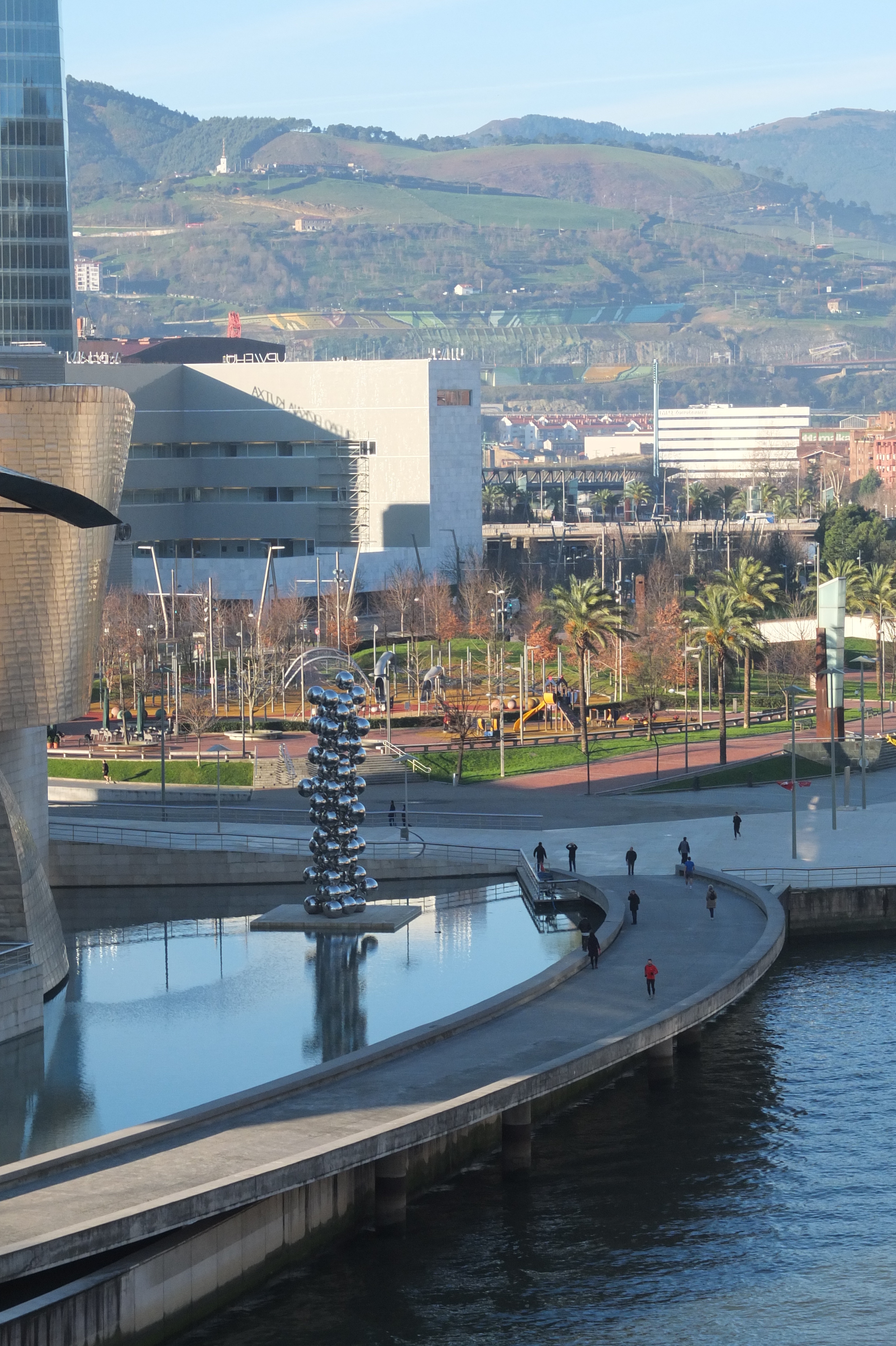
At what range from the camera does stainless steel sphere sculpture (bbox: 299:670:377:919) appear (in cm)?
5166

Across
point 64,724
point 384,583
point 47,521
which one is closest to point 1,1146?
point 47,521

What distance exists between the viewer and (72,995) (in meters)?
46.7

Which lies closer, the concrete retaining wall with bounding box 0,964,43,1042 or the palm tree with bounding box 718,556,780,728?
the concrete retaining wall with bounding box 0,964,43,1042

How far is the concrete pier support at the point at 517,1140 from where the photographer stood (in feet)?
126

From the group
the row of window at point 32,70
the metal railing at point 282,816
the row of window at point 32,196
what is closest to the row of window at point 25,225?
the row of window at point 32,196

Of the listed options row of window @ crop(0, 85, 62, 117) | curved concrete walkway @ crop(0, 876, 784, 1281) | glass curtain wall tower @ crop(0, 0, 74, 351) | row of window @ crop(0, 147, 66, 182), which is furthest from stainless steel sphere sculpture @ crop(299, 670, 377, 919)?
row of window @ crop(0, 85, 62, 117)

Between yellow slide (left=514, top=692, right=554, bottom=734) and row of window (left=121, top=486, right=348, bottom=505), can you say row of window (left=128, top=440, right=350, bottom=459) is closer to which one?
row of window (left=121, top=486, right=348, bottom=505)

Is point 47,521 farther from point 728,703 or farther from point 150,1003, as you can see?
point 728,703

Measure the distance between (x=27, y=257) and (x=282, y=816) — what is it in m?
101

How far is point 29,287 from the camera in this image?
6152 inches

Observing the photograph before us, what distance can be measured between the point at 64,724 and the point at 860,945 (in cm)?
4622

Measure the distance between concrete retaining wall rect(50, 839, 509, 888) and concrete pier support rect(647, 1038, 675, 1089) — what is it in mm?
16778

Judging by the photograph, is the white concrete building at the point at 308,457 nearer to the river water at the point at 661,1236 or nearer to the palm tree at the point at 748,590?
the palm tree at the point at 748,590

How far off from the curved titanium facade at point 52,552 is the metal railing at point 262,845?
11.9m
